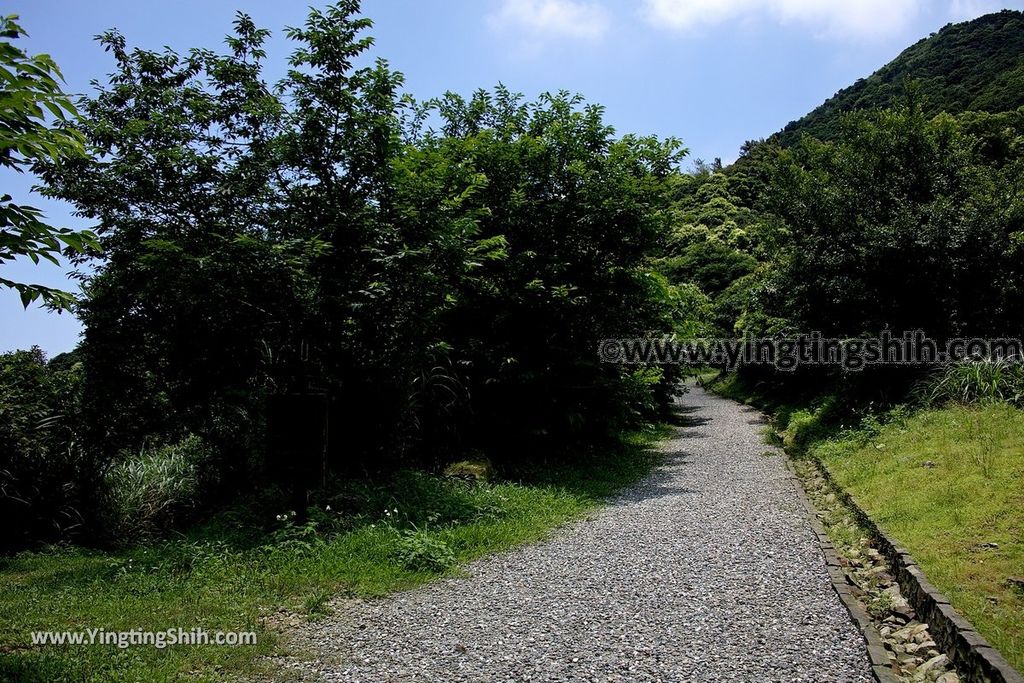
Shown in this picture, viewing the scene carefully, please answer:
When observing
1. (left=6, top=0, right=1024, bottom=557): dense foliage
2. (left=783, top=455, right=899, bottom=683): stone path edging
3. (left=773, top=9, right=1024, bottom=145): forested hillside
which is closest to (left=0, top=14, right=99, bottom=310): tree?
(left=6, top=0, right=1024, bottom=557): dense foliage

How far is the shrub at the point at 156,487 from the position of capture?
6820 millimetres

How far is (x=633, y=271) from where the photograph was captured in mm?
10477

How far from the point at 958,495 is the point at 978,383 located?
151 inches

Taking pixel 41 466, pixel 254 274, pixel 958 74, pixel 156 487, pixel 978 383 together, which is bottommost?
pixel 156 487

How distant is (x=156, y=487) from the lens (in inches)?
282

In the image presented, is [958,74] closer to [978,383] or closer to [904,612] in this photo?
[978,383]

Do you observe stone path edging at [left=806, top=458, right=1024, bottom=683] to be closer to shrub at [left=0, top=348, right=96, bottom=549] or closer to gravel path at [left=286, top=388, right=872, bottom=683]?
gravel path at [left=286, top=388, right=872, bottom=683]

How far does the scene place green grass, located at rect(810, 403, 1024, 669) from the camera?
13.2 feet

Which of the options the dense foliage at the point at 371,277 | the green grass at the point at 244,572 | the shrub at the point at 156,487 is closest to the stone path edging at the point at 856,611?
the green grass at the point at 244,572

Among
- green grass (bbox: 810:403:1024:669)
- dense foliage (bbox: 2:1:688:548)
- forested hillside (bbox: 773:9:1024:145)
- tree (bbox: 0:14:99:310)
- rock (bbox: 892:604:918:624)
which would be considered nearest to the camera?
tree (bbox: 0:14:99:310)

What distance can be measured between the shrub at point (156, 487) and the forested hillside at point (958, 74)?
3347 cm

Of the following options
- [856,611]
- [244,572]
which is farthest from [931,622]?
[244,572]

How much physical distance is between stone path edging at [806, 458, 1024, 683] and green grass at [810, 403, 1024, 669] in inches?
3.5

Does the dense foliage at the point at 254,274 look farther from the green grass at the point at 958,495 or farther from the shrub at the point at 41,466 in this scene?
the green grass at the point at 958,495
